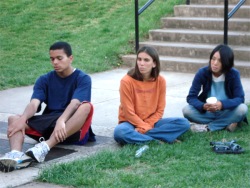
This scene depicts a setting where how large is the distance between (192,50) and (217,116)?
4685mm

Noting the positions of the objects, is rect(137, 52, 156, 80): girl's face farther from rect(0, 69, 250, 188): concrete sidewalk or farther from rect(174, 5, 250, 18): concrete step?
rect(174, 5, 250, 18): concrete step

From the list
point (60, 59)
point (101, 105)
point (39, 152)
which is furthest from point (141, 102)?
point (101, 105)

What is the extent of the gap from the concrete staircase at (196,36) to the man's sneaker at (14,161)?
19.1ft

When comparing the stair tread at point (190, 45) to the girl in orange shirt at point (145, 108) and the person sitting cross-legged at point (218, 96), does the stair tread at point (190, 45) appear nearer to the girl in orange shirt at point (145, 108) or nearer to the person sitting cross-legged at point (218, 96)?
the person sitting cross-legged at point (218, 96)

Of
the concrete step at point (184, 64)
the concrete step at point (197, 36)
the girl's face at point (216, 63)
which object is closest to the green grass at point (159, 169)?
the girl's face at point (216, 63)

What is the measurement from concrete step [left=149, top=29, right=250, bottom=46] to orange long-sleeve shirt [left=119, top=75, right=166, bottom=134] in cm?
538

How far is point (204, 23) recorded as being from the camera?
494 inches

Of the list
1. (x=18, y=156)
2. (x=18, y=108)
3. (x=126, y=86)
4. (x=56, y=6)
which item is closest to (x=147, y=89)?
(x=126, y=86)

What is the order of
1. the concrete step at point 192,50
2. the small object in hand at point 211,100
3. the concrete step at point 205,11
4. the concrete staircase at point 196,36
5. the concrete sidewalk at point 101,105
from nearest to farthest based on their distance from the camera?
the concrete sidewalk at point 101,105
the small object in hand at point 211,100
the concrete step at point 192,50
the concrete staircase at point 196,36
the concrete step at point 205,11

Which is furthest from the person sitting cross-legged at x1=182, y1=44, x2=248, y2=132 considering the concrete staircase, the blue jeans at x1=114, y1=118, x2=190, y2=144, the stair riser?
the stair riser

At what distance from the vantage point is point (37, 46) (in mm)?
12734

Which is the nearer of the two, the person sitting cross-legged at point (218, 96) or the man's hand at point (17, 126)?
the man's hand at point (17, 126)

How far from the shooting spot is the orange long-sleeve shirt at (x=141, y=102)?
6.57 meters

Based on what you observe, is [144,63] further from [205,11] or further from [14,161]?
[205,11]
